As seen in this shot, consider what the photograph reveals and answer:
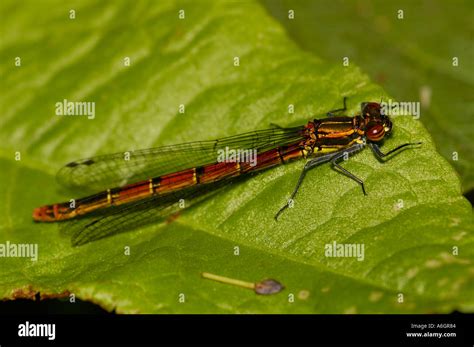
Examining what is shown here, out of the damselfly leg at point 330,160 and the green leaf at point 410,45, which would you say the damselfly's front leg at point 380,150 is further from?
the green leaf at point 410,45

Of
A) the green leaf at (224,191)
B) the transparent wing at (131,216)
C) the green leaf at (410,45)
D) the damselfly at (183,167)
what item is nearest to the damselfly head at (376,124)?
the damselfly at (183,167)

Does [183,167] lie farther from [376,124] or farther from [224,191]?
[376,124]

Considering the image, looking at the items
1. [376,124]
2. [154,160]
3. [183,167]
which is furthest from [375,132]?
[154,160]

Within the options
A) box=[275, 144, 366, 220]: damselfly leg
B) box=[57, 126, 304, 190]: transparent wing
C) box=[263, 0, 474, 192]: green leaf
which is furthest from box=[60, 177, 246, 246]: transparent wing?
box=[263, 0, 474, 192]: green leaf

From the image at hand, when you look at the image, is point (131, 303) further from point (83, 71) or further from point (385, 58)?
point (385, 58)

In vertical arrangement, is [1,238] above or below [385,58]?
below

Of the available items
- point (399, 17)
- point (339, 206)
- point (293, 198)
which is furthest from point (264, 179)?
point (399, 17)

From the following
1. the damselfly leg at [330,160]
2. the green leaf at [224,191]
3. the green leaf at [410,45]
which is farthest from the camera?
the green leaf at [410,45]

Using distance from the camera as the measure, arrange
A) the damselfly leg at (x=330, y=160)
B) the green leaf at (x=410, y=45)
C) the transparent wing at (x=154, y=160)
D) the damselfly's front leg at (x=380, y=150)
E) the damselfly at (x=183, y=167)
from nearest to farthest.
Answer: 1. the damselfly's front leg at (x=380, y=150)
2. the damselfly leg at (x=330, y=160)
3. the damselfly at (x=183, y=167)
4. the transparent wing at (x=154, y=160)
5. the green leaf at (x=410, y=45)
